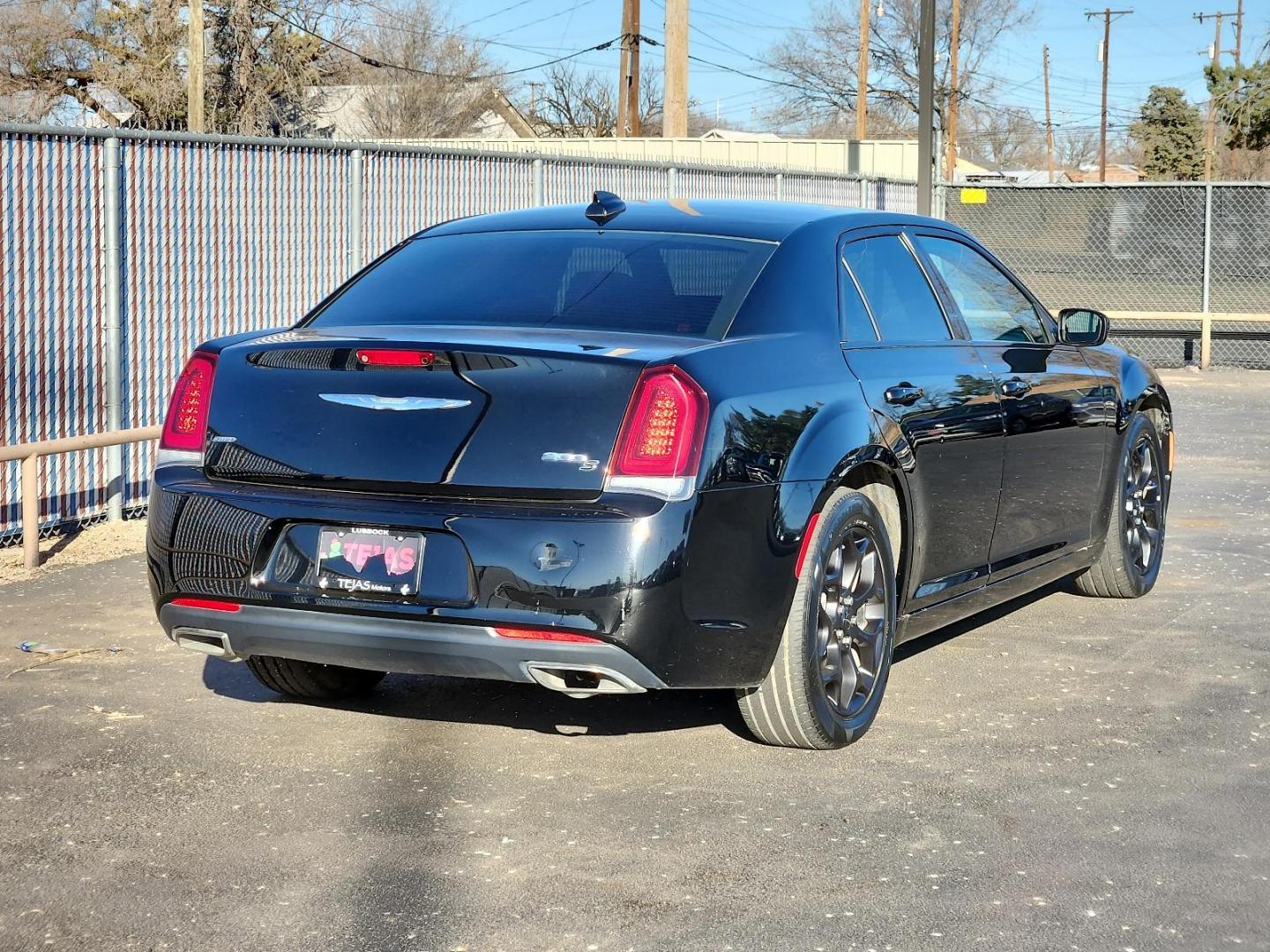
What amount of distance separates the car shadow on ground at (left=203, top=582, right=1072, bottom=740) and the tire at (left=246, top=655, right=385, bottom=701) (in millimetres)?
38

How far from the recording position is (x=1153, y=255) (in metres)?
21.5

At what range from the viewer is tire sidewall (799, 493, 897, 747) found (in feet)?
16.1

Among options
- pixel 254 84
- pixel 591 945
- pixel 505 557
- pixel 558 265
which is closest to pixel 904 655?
pixel 558 265

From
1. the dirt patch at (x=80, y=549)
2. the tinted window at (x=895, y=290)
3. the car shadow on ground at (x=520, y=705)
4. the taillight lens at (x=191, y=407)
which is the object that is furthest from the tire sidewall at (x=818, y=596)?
the dirt patch at (x=80, y=549)

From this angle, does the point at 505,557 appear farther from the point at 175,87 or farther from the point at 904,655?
the point at 175,87

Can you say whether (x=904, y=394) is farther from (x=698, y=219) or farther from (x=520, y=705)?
(x=520, y=705)

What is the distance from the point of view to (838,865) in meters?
4.20

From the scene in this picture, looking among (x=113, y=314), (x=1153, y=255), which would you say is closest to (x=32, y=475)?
(x=113, y=314)

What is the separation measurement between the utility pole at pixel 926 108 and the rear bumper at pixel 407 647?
1597 cm

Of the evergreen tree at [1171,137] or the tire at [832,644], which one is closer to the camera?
the tire at [832,644]

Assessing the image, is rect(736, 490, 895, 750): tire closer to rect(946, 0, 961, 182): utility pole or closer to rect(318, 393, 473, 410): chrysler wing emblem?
rect(318, 393, 473, 410): chrysler wing emblem

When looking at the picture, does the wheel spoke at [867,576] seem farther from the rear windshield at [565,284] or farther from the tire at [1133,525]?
the tire at [1133,525]

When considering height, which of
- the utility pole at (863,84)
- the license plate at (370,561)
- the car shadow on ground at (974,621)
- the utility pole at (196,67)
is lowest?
the car shadow on ground at (974,621)

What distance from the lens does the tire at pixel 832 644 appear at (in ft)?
16.1
